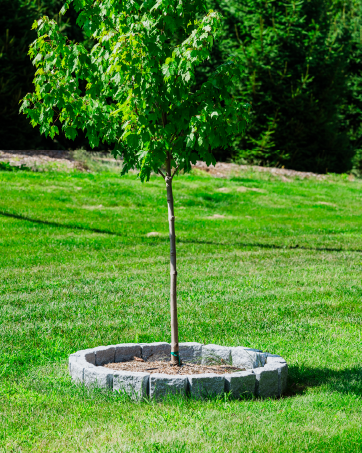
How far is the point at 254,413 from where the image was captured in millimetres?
3619

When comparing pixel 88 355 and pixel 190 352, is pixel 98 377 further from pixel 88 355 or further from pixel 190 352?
pixel 190 352

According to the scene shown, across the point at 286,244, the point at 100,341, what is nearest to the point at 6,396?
the point at 100,341

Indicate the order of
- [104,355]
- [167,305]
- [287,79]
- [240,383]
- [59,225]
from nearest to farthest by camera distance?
[240,383], [104,355], [167,305], [59,225], [287,79]

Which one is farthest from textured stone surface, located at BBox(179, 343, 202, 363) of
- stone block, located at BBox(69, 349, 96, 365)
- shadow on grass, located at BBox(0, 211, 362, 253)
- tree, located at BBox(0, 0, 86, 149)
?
tree, located at BBox(0, 0, 86, 149)

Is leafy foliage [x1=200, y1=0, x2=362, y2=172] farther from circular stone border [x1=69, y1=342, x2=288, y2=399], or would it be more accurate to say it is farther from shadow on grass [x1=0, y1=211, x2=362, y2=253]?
circular stone border [x1=69, y1=342, x2=288, y2=399]

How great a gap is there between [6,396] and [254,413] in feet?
5.69

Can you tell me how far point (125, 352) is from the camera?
467cm

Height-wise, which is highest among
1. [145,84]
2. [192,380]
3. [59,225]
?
[145,84]

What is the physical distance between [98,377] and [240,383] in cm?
103

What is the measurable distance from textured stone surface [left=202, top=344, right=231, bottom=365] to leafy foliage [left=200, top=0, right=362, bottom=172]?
686 inches

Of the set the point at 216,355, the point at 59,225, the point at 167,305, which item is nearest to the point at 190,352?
the point at 216,355

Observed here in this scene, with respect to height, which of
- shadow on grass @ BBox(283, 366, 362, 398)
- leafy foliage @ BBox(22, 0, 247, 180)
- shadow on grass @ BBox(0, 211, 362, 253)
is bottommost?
shadow on grass @ BBox(283, 366, 362, 398)

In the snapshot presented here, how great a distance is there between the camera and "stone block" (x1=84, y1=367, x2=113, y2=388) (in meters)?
3.94

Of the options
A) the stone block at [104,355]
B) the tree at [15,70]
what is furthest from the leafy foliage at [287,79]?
the stone block at [104,355]
